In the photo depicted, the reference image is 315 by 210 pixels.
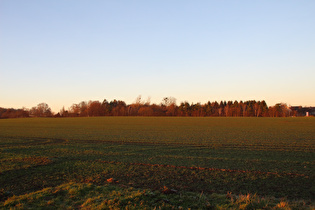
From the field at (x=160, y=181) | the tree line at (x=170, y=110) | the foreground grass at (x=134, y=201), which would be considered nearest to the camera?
the foreground grass at (x=134, y=201)

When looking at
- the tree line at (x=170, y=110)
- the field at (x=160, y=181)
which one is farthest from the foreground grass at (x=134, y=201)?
the tree line at (x=170, y=110)

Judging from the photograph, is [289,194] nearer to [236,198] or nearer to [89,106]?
[236,198]

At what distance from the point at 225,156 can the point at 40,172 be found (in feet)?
38.5

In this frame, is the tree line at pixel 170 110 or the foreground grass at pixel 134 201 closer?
the foreground grass at pixel 134 201

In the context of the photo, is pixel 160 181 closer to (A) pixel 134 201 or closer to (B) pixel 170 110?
(A) pixel 134 201

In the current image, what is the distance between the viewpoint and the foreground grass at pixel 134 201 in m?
6.63

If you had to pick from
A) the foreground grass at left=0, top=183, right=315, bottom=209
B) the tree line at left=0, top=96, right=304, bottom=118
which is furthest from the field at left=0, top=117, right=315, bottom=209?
the tree line at left=0, top=96, right=304, bottom=118

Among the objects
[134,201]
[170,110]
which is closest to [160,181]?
[134,201]

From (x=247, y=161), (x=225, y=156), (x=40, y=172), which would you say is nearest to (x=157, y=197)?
(x=40, y=172)

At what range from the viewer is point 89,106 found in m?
136

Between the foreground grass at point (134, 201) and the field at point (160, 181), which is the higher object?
the foreground grass at point (134, 201)

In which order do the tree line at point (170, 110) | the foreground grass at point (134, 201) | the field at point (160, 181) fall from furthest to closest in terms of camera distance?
the tree line at point (170, 110)
the field at point (160, 181)
the foreground grass at point (134, 201)

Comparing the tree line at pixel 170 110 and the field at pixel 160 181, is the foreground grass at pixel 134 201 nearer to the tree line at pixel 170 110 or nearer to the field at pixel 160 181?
the field at pixel 160 181

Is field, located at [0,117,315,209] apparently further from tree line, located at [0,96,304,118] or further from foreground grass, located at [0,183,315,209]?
tree line, located at [0,96,304,118]
